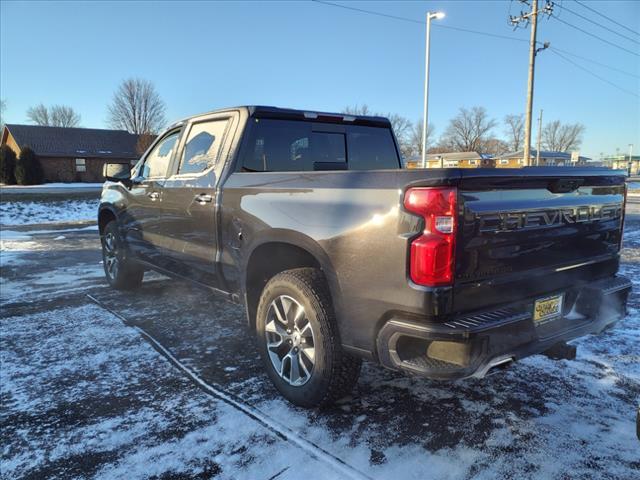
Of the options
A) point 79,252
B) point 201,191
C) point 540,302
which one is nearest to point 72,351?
Answer: point 201,191

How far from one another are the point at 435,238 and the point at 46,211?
19.5 meters

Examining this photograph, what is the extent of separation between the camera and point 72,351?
153 inches

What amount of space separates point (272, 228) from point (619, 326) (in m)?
3.51

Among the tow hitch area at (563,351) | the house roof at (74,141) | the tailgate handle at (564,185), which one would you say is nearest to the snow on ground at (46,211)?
the tow hitch area at (563,351)

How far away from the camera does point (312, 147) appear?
155 inches

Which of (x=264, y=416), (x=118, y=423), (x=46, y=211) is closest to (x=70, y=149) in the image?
(x=46, y=211)

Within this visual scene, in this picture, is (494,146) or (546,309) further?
(494,146)

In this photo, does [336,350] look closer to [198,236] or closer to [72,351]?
[198,236]

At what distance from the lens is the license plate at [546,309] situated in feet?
8.13

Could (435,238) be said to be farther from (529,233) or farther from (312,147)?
(312,147)

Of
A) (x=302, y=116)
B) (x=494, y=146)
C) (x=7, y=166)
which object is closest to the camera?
(x=302, y=116)

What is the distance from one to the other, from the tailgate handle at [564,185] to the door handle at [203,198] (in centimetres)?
240

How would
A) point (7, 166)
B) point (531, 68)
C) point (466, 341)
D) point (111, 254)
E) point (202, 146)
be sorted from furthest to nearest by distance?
point (7, 166) < point (531, 68) < point (111, 254) < point (202, 146) < point (466, 341)

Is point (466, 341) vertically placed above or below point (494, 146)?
below
